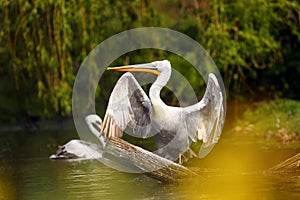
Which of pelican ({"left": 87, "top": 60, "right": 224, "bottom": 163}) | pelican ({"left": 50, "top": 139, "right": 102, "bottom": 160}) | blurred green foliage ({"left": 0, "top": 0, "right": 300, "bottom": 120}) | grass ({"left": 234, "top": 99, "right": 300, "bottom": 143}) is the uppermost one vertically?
blurred green foliage ({"left": 0, "top": 0, "right": 300, "bottom": 120})

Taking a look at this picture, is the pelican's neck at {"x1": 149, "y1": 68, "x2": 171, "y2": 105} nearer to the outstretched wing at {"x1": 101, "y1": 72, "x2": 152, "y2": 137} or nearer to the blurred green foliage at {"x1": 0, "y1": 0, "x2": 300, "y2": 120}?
the outstretched wing at {"x1": 101, "y1": 72, "x2": 152, "y2": 137}

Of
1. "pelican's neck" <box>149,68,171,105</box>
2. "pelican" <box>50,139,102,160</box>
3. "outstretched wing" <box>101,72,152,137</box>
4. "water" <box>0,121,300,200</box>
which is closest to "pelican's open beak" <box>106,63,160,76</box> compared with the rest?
"pelican's neck" <box>149,68,171,105</box>

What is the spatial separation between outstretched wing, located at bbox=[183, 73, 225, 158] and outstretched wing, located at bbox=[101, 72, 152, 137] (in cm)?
52

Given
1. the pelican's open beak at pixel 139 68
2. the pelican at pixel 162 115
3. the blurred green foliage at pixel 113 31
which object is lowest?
the pelican at pixel 162 115

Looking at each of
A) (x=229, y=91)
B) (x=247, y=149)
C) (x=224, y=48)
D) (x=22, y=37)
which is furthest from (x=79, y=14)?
(x=229, y=91)

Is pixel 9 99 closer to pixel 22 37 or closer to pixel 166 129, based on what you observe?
pixel 22 37

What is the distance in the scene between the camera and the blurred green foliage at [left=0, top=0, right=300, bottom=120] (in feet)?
41.1

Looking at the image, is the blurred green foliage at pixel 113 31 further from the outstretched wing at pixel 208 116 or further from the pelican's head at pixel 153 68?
the outstretched wing at pixel 208 116

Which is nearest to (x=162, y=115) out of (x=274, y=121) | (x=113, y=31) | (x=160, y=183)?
(x=160, y=183)

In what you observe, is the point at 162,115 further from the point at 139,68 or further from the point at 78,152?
the point at 78,152

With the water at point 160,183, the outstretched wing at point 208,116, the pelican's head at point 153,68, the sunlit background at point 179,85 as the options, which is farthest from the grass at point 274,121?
the pelican's head at point 153,68

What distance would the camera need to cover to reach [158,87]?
9.16 m

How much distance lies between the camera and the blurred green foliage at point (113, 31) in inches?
494

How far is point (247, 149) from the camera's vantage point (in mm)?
11289
